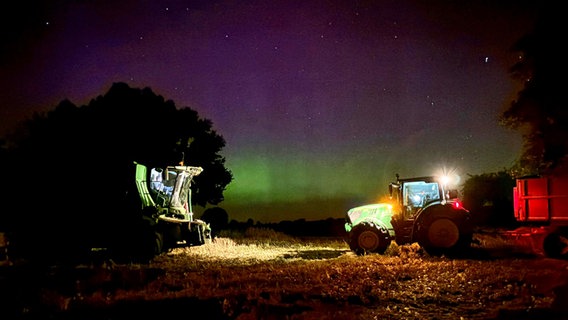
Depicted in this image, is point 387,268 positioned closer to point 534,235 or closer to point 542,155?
point 534,235

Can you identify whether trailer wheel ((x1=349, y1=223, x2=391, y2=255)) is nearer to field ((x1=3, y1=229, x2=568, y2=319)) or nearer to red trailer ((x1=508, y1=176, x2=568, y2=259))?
field ((x1=3, y1=229, x2=568, y2=319))

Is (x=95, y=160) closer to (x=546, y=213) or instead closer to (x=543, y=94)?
(x=546, y=213)

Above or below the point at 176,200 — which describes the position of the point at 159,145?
above

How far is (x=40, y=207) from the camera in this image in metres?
19.2

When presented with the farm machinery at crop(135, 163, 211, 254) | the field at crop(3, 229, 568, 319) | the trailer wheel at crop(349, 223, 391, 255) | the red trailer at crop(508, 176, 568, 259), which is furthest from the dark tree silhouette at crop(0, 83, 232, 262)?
the red trailer at crop(508, 176, 568, 259)

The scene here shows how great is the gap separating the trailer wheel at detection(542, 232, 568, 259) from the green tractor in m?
2.07

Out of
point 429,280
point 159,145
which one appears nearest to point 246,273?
point 429,280

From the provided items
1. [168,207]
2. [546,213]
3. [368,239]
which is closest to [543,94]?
[546,213]

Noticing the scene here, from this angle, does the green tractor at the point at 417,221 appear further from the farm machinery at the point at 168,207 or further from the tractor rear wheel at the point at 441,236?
the farm machinery at the point at 168,207

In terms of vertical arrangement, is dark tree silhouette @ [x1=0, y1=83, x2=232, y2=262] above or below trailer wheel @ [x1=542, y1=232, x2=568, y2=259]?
above

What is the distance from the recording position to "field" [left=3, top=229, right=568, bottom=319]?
9.15 m

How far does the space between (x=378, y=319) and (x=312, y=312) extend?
3.50 feet

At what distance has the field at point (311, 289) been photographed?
9.15 m

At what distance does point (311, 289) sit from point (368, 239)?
23.4ft
